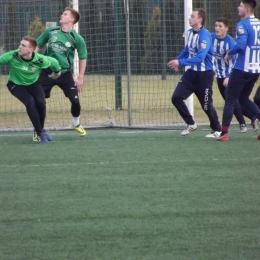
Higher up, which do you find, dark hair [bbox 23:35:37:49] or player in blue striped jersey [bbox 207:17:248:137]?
dark hair [bbox 23:35:37:49]

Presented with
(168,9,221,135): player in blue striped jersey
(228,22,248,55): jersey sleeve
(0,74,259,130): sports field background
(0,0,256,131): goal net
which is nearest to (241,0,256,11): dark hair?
(228,22,248,55): jersey sleeve

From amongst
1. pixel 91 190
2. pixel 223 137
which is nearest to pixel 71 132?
pixel 223 137

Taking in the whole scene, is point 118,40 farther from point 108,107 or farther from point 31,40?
point 31,40

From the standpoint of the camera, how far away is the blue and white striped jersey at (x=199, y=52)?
10531mm

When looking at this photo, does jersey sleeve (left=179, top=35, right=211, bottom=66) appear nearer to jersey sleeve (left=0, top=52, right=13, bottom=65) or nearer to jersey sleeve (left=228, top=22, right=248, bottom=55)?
jersey sleeve (left=228, top=22, right=248, bottom=55)

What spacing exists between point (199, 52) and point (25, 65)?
7.86ft

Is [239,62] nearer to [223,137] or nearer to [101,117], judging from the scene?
[223,137]

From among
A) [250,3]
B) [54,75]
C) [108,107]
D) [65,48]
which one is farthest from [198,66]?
[108,107]

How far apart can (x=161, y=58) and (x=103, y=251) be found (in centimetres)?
1045

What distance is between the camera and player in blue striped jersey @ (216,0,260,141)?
1009 cm

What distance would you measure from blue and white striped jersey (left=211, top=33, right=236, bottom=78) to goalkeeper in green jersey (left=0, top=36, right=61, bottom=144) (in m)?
2.53

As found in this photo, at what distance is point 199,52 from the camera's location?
10.6m

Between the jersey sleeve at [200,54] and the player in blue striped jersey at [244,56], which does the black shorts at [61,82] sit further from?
the player in blue striped jersey at [244,56]

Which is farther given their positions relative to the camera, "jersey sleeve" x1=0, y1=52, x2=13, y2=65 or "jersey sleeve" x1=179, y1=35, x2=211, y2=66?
"jersey sleeve" x1=179, y1=35, x2=211, y2=66
